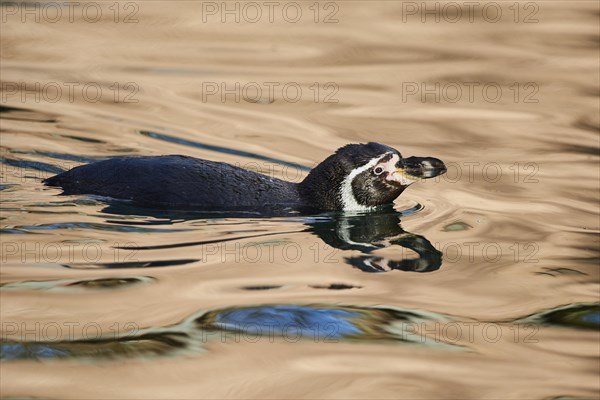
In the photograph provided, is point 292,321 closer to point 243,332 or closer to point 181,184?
point 243,332

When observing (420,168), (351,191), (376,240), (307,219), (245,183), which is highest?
(420,168)

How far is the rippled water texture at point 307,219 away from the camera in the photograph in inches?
268

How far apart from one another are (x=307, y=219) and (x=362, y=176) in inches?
26.4

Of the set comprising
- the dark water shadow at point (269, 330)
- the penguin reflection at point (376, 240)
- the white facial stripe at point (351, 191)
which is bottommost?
the dark water shadow at point (269, 330)

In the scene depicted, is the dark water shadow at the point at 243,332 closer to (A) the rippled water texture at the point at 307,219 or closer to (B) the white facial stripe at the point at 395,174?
(A) the rippled water texture at the point at 307,219

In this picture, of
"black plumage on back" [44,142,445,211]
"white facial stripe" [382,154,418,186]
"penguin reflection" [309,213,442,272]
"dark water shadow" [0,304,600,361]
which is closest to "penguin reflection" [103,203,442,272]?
"penguin reflection" [309,213,442,272]

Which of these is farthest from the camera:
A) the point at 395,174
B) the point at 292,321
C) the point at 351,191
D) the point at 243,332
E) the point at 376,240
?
the point at 351,191

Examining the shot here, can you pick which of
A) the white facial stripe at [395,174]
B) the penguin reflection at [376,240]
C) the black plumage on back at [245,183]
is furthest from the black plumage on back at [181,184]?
the white facial stripe at [395,174]

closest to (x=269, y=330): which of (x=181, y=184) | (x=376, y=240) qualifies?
(x=376, y=240)

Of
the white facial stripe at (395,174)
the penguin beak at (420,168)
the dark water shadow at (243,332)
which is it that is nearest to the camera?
the dark water shadow at (243,332)

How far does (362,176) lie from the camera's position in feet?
33.7

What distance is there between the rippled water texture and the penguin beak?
50 cm

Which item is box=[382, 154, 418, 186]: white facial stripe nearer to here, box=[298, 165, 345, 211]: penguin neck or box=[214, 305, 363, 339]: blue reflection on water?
box=[298, 165, 345, 211]: penguin neck

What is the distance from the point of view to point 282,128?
45.3 feet
